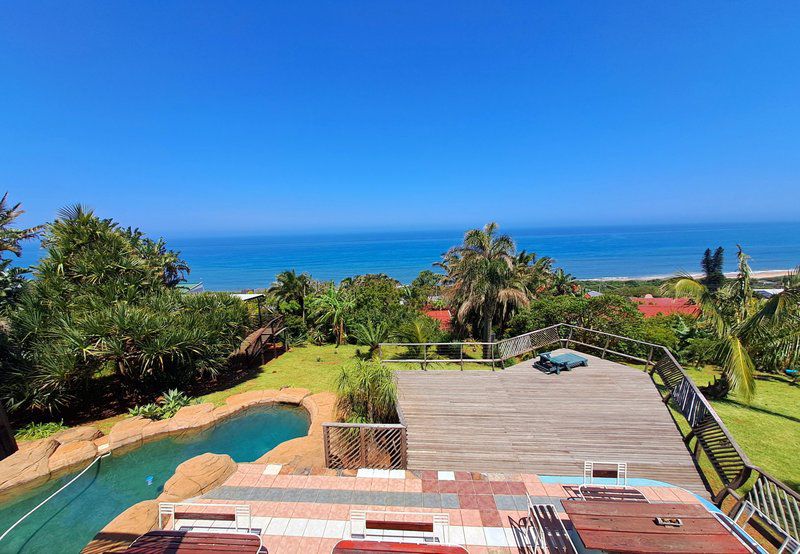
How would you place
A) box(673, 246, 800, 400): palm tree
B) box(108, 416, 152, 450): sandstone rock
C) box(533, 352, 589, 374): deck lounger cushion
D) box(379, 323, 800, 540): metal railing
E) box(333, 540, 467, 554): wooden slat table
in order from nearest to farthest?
box(333, 540, 467, 554): wooden slat table → box(379, 323, 800, 540): metal railing → box(673, 246, 800, 400): palm tree → box(108, 416, 152, 450): sandstone rock → box(533, 352, 589, 374): deck lounger cushion

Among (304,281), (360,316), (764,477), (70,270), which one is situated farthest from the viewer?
(304,281)

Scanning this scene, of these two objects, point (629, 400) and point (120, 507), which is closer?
point (120, 507)

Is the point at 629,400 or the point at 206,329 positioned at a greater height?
the point at 206,329

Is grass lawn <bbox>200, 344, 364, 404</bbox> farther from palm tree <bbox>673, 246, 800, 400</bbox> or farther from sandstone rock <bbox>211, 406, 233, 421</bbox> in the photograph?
palm tree <bbox>673, 246, 800, 400</bbox>

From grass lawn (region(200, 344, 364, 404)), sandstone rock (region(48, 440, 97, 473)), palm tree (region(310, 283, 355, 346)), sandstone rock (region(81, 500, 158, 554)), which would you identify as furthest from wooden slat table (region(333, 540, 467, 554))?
palm tree (region(310, 283, 355, 346))

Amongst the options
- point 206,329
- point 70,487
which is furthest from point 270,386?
point 70,487

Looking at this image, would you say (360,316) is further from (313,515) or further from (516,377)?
(313,515)

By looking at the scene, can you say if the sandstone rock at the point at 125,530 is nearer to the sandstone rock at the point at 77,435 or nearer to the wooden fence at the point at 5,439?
the sandstone rock at the point at 77,435
